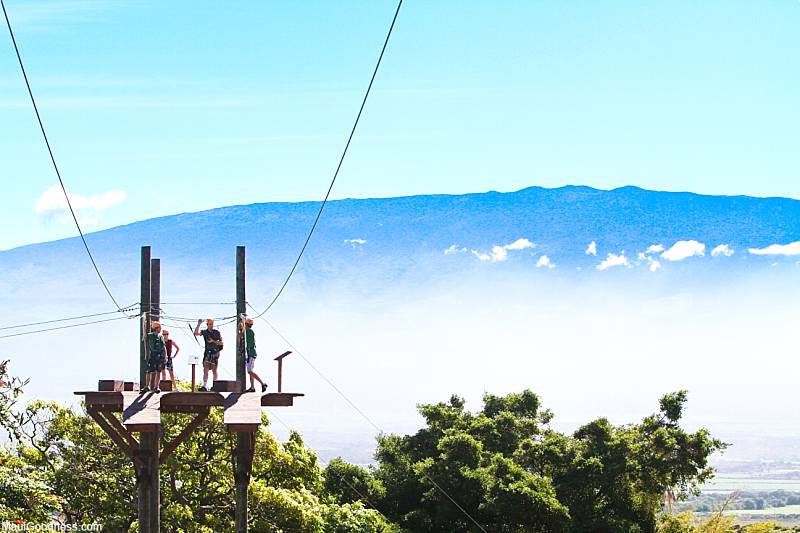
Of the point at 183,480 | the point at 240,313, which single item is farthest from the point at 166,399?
the point at 183,480

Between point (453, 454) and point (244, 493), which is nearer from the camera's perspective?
point (244, 493)

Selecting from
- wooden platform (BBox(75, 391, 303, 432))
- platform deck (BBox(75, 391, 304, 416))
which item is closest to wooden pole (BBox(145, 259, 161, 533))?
wooden platform (BBox(75, 391, 303, 432))

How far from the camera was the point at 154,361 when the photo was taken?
78.8 ft

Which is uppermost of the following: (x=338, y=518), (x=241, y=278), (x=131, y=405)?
(x=241, y=278)

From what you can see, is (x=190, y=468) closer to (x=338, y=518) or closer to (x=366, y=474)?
(x=338, y=518)

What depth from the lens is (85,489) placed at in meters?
34.7

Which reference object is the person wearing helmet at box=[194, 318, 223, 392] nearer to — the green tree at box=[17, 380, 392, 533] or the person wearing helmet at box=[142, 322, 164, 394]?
the person wearing helmet at box=[142, 322, 164, 394]

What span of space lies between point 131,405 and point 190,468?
1264cm

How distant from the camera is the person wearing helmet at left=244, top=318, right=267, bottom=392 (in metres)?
23.8

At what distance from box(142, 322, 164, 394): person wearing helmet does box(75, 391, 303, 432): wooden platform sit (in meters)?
0.30

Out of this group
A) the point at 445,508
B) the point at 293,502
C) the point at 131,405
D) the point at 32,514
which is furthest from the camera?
the point at 445,508

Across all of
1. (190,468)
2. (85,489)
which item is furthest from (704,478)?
(85,489)

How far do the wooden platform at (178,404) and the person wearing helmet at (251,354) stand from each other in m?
0.26

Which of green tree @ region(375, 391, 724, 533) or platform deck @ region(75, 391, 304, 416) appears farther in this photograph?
green tree @ region(375, 391, 724, 533)
